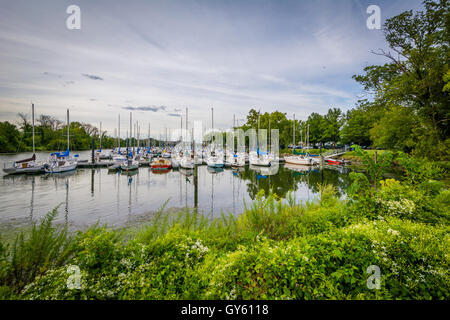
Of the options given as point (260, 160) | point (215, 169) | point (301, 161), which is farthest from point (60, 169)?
point (301, 161)

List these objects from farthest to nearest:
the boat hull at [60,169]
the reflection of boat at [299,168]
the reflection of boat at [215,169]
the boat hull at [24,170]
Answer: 1. the reflection of boat at [299,168]
2. the reflection of boat at [215,169]
3. the boat hull at [60,169]
4. the boat hull at [24,170]

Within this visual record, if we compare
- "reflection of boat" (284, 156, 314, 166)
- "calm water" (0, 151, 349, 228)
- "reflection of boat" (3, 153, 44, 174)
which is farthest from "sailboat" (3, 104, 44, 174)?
"reflection of boat" (284, 156, 314, 166)

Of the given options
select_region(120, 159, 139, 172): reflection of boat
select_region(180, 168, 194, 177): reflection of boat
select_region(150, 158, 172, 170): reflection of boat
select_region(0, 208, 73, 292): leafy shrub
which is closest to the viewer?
select_region(0, 208, 73, 292): leafy shrub

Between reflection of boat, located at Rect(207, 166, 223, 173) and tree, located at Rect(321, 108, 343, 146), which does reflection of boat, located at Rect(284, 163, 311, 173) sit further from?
tree, located at Rect(321, 108, 343, 146)

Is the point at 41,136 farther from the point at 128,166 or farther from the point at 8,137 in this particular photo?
the point at 128,166

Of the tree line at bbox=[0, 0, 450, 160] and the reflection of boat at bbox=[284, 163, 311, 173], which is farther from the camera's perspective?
the reflection of boat at bbox=[284, 163, 311, 173]

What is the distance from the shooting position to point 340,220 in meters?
5.72

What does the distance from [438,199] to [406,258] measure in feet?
15.3

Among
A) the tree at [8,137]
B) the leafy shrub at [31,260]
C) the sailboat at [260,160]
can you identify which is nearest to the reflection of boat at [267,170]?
the sailboat at [260,160]

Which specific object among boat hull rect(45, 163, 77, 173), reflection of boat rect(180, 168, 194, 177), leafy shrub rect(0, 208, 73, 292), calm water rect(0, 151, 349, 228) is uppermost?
leafy shrub rect(0, 208, 73, 292)

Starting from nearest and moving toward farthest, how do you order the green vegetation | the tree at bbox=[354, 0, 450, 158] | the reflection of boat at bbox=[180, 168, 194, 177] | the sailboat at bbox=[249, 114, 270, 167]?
1. the green vegetation
2. the tree at bbox=[354, 0, 450, 158]
3. the reflection of boat at bbox=[180, 168, 194, 177]
4. the sailboat at bbox=[249, 114, 270, 167]

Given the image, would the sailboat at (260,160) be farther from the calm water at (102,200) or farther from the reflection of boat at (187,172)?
the calm water at (102,200)

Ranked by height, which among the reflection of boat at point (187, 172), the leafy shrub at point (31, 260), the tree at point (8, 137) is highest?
the tree at point (8, 137)
